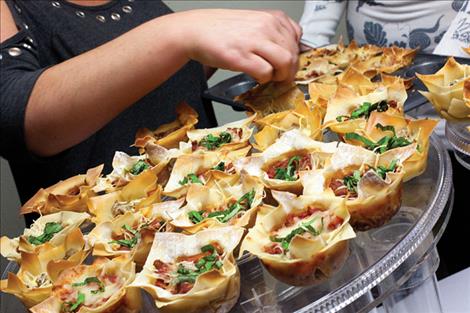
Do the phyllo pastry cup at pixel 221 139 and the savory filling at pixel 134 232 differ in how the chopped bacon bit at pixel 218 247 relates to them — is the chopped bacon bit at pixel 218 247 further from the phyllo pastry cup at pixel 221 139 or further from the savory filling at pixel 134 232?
the phyllo pastry cup at pixel 221 139

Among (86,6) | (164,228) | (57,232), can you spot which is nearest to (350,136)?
(164,228)

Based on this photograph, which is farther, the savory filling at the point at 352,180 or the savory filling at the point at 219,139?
the savory filling at the point at 219,139

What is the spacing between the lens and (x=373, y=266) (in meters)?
0.52

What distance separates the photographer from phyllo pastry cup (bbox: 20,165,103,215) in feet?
2.59

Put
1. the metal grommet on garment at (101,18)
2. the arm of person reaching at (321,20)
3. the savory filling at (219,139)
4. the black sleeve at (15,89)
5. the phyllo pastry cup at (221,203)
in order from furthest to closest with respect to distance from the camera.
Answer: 1. the arm of person reaching at (321,20)
2. the metal grommet on garment at (101,18)
3. the black sleeve at (15,89)
4. the savory filling at (219,139)
5. the phyllo pastry cup at (221,203)

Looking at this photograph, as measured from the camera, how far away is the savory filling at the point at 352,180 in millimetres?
612

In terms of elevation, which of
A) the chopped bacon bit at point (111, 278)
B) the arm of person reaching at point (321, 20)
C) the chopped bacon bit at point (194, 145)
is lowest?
the arm of person reaching at point (321, 20)

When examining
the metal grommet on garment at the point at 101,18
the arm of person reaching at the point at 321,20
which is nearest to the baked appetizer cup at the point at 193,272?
the metal grommet on garment at the point at 101,18

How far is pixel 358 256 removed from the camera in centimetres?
57

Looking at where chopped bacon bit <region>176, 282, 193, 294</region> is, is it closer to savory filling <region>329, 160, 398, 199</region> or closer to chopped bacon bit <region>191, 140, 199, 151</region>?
savory filling <region>329, 160, 398, 199</region>

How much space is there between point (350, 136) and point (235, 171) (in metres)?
0.14

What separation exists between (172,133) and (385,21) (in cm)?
69

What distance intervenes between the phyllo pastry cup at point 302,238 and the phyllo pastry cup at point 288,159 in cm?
7

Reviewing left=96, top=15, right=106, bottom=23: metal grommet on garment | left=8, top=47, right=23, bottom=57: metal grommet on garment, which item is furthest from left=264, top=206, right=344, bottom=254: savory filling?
left=96, top=15, right=106, bottom=23: metal grommet on garment
